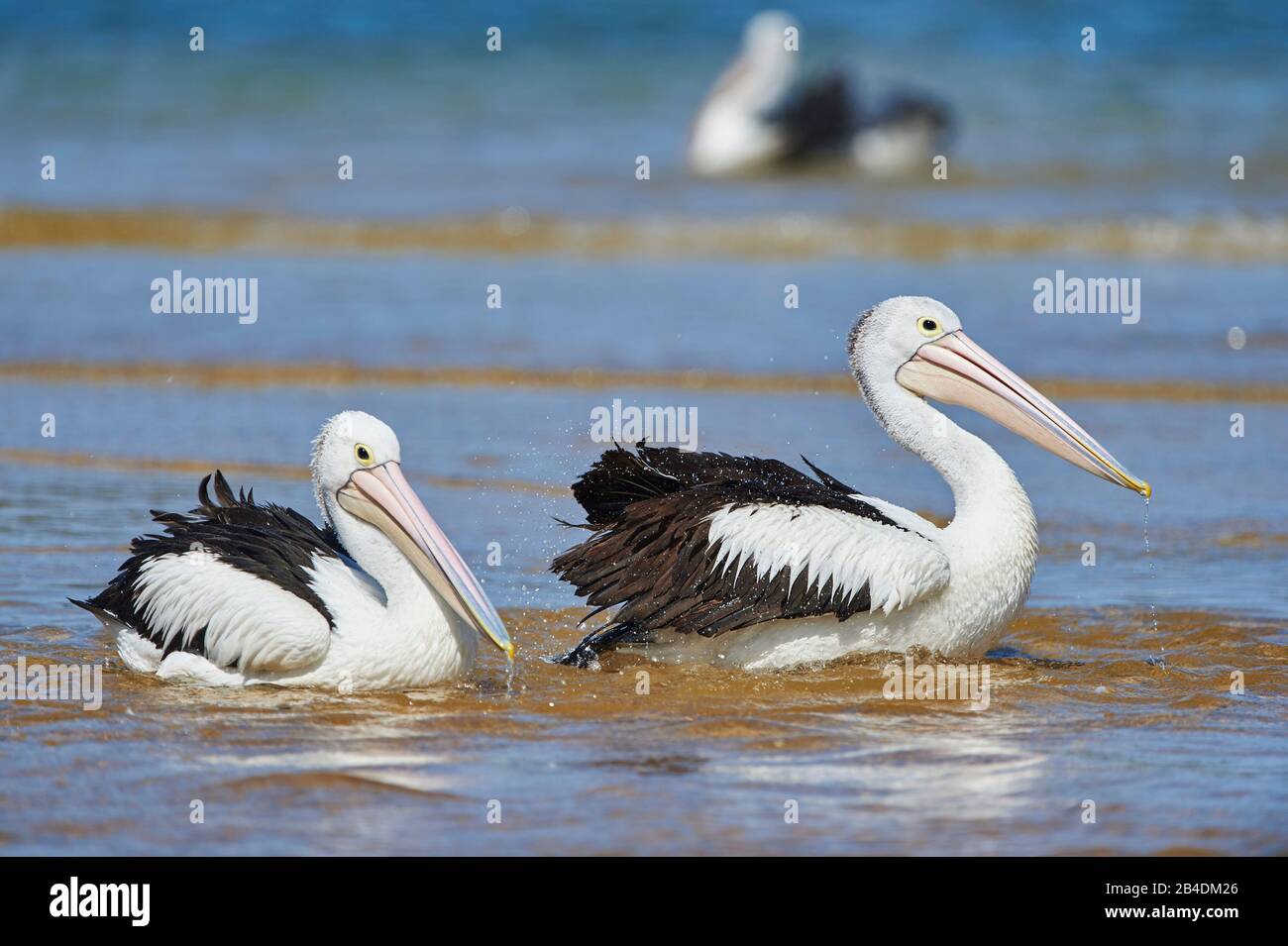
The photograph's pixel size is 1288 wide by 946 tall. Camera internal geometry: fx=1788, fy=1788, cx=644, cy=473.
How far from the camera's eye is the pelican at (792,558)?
5.84m

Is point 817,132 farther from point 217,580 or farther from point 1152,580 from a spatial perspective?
point 217,580

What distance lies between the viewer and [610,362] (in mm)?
11562

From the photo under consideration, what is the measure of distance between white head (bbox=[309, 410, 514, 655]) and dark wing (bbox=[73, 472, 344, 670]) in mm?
208

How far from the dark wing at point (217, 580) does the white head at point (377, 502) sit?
0.21 metres

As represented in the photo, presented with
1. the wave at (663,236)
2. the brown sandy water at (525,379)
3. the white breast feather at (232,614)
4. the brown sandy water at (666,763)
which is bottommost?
the brown sandy water at (666,763)

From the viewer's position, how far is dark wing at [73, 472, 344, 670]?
5574mm

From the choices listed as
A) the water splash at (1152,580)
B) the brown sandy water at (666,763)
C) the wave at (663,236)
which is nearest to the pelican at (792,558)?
the brown sandy water at (666,763)

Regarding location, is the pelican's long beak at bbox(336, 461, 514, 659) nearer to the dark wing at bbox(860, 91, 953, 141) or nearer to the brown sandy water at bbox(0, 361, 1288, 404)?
the brown sandy water at bbox(0, 361, 1288, 404)

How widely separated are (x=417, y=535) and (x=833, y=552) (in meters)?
1.35

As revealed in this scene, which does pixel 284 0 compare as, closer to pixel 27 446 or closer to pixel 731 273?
pixel 731 273

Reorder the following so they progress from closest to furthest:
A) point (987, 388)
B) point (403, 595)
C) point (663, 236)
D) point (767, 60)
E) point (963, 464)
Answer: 1. point (403, 595)
2. point (963, 464)
3. point (987, 388)
4. point (663, 236)
5. point (767, 60)

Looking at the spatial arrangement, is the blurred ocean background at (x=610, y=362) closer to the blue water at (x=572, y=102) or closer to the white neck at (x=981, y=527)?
the blue water at (x=572, y=102)

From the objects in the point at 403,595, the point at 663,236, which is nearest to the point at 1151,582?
the point at 403,595

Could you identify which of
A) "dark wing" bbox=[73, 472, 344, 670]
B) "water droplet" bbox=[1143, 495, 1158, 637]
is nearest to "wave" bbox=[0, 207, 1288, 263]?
"water droplet" bbox=[1143, 495, 1158, 637]
